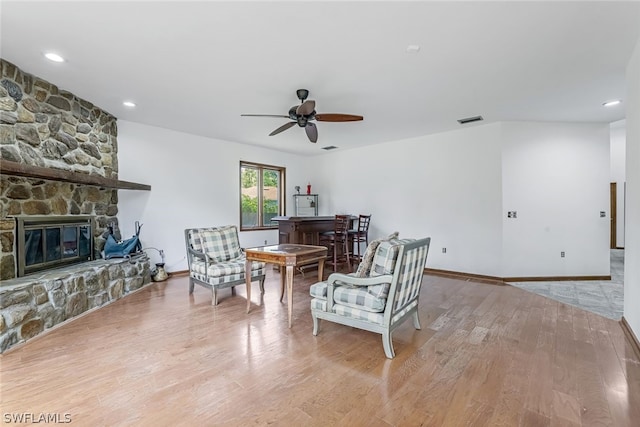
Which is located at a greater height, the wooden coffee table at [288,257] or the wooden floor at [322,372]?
the wooden coffee table at [288,257]

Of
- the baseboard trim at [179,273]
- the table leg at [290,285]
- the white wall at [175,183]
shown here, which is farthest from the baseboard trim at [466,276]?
the baseboard trim at [179,273]

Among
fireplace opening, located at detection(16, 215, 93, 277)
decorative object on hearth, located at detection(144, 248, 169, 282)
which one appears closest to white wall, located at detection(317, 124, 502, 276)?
decorative object on hearth, located at detection(144, 248, 169, 282)

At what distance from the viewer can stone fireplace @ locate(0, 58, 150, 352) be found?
2.95 m

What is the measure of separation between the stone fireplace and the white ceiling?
357mm

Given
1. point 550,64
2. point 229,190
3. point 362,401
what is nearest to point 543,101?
point 550,64

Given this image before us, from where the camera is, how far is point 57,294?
3.19 meters

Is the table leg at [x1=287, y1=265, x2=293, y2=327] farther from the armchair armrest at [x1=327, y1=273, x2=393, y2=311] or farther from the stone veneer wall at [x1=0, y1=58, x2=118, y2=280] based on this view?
the stone veneer wall at [x1=0, y1=58, x2=118, y2=280]

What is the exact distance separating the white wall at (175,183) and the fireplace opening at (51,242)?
0.89 metres

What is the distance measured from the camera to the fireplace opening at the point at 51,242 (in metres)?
3.23

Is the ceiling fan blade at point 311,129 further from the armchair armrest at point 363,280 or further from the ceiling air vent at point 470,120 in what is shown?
the ceiling air vent at point 470,120

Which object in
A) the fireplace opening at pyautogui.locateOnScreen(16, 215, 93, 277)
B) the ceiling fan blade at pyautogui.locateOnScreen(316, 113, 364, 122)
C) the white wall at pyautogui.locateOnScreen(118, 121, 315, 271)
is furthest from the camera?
the white wall at pyautogui.locateOnScreen(118, 121, 315, 271)

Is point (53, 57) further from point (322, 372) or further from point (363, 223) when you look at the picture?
point (363, 223)

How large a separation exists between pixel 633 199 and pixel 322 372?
3.32 metres

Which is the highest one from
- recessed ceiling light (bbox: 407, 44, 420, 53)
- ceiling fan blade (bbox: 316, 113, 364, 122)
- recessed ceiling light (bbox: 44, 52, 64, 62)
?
recessed ceiling light (bbox: 44, 52, 64, 62)
